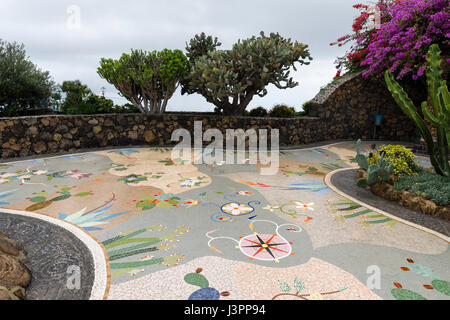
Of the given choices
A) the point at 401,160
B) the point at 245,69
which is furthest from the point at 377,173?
the point at 245,69

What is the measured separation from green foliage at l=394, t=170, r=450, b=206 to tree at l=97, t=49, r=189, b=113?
29.4 ft

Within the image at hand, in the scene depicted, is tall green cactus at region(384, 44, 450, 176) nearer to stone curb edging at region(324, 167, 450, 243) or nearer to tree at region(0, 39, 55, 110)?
stone curb edging at region(324, 167, 450, 243)

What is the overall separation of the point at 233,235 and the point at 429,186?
14.2ft

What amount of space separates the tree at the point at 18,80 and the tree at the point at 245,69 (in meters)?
6.36

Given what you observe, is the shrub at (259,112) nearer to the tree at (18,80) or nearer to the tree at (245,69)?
the tree at (245,69)

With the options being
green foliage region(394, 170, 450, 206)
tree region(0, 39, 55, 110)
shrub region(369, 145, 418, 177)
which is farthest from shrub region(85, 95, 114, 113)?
green foliage region(394, 170, 450, 206)

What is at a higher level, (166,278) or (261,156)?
(261,156)

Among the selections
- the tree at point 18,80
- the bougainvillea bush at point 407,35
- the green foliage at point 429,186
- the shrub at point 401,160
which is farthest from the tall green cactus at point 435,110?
the tree at point 18,80

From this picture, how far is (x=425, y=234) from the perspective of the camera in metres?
4.32

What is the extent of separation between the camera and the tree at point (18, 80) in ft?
32.3
